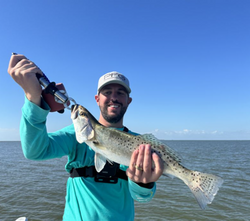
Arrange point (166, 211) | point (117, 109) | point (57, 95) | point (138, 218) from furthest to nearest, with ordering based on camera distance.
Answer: point (166, 211) < point (138, 218) < point (117, 109) < point (57, 95)

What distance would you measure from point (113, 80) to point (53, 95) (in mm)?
1714

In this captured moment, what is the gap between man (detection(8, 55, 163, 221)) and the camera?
263cm

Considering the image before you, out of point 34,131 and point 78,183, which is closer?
point 34,131

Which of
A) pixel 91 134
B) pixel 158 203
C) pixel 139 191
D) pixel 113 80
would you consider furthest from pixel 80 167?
pixel 158 203

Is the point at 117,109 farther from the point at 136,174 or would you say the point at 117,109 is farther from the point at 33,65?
the point at 33,65

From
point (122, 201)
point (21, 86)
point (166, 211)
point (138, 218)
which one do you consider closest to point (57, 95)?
point (21, 86)

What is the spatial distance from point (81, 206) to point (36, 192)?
13891 mm

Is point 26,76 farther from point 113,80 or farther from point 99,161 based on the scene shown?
point 113,80

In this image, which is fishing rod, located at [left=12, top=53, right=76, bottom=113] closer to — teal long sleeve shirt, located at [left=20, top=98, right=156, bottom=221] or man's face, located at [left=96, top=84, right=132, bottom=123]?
teal long sleeve shirt, located at [left=20, top=98, right=156, bottom=221]

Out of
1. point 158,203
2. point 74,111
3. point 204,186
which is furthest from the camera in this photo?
point 158,203

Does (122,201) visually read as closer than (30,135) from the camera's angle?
No

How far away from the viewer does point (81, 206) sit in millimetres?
3197

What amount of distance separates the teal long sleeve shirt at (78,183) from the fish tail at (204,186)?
0.78m

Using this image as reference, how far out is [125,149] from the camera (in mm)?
3264
